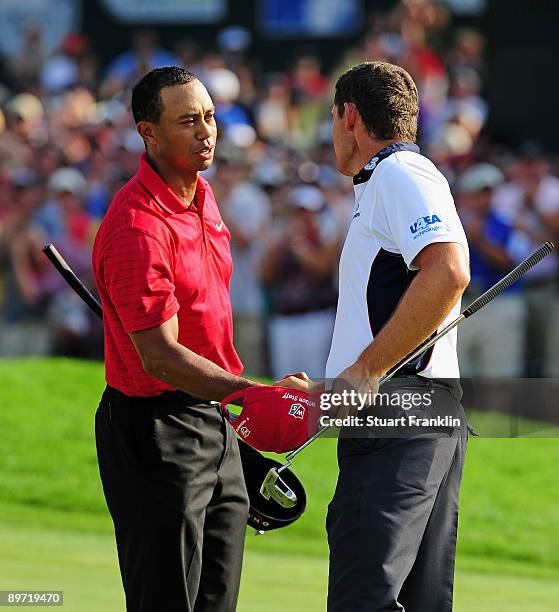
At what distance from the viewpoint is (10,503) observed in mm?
9477

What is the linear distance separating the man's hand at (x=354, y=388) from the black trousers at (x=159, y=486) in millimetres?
601

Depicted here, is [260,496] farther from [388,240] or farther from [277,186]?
[277,186]

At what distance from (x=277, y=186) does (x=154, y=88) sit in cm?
753

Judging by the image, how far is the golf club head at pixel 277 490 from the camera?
429 centimetres

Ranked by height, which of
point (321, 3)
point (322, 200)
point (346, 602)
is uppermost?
point (321, 3)

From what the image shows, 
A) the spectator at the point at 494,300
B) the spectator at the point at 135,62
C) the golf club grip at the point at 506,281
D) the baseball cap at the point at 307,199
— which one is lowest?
the golf club grip at the point at 506,281

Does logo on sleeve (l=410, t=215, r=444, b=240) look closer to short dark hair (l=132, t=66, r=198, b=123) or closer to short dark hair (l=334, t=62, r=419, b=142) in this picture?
short dark hair (l=334, t=62, r=419, b=142)

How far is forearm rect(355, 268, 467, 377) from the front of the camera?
3893mm

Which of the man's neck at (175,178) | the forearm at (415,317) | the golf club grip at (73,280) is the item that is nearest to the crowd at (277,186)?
the golf club grip at (73,280)

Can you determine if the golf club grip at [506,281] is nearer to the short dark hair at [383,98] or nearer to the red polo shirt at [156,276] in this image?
the short dark hair at [383,98]

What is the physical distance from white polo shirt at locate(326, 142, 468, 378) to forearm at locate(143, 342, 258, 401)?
34 centimetres

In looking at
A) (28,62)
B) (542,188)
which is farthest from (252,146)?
(28,62)

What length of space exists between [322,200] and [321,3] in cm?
543

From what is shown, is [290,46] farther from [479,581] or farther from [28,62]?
[479,581]
